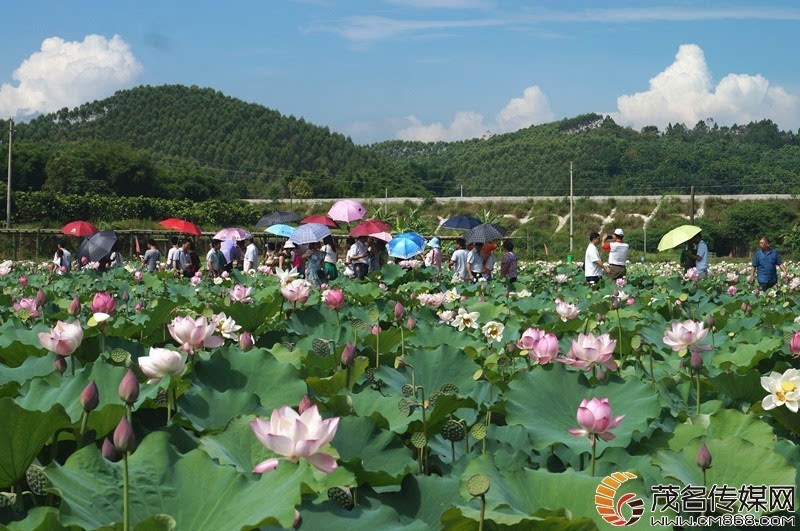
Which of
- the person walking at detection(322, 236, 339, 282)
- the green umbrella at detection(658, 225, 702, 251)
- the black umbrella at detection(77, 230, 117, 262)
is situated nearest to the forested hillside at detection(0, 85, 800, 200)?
the black umbrella at detection(77, 230, 117, 262)

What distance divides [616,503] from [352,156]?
86752 millimetres

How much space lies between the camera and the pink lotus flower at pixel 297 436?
109 cm

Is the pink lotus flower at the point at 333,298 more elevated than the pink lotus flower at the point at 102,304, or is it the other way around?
the pink lotus flower at the point at 102,304

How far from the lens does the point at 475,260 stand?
8.84 meters

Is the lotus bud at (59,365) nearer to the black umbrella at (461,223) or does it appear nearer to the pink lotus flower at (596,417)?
the pink lotus flower at (596,417)

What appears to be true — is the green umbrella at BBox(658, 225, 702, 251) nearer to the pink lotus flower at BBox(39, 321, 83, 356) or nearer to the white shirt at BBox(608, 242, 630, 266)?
the white shirt at BBox(608, 242, 630, 266)

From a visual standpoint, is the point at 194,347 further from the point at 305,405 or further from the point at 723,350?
the point at 723,350

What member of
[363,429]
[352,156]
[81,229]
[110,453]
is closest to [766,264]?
[363,429]

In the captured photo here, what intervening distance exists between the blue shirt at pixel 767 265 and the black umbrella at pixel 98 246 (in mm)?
8301

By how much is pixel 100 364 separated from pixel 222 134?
85.9 metres

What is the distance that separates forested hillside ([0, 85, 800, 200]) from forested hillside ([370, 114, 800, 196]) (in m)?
0.15

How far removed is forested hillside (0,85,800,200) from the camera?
65688 mm

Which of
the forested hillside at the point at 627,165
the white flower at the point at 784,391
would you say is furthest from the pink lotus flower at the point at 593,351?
the forested hillside at the point at 627,165

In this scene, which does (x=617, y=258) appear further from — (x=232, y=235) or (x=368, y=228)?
(x=232, y=235)
